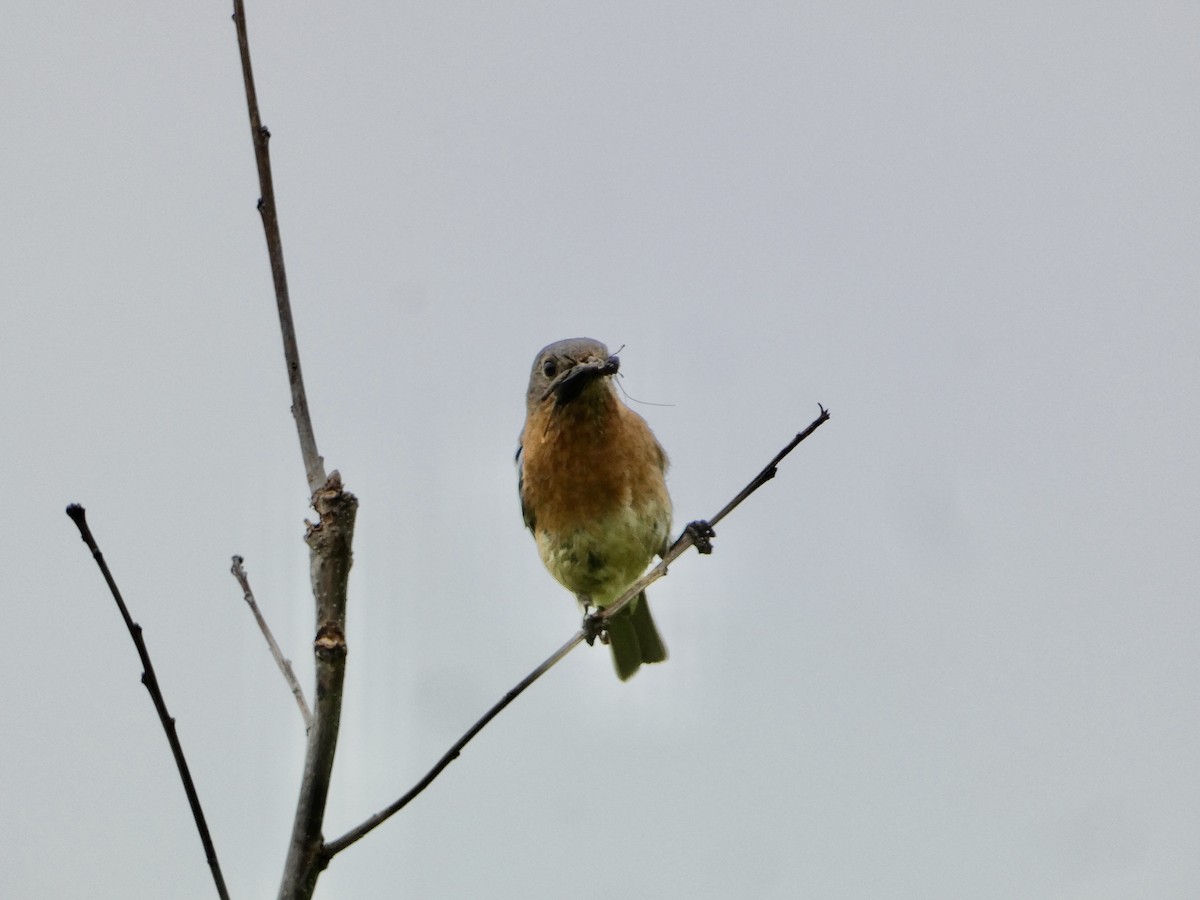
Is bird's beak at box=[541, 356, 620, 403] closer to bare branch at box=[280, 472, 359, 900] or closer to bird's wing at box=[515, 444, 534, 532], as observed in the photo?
bird's wing at box=[515, 444, 534, 532]

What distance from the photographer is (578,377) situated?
7.90 meters

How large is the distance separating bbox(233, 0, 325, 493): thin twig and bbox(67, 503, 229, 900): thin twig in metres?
0.51

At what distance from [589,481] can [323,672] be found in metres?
5.39

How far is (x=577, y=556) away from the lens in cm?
863

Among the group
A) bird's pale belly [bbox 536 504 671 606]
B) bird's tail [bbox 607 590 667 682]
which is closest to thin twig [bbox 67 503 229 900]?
bird's pale belly [bbox 536 504 671 606]

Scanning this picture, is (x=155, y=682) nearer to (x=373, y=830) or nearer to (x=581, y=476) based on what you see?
(x=373, y=830)

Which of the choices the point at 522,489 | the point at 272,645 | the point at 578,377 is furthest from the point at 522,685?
the point at 522,489

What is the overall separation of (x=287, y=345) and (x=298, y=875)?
1.25 m

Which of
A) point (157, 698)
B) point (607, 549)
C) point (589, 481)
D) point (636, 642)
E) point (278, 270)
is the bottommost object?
point (157, 698)

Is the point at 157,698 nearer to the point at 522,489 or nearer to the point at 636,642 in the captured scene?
the point at 522,489

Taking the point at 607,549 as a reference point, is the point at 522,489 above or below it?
above

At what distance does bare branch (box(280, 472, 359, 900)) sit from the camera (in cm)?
288

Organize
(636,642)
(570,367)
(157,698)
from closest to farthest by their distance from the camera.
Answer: (157,698) → (570,367) → (636,642)

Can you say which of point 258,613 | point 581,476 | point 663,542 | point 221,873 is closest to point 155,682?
point 221,873
